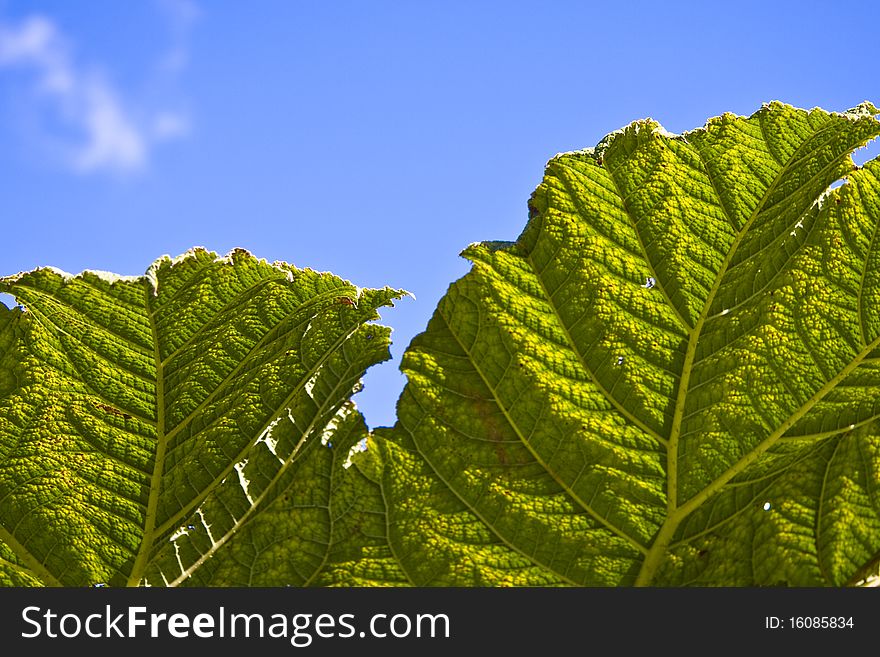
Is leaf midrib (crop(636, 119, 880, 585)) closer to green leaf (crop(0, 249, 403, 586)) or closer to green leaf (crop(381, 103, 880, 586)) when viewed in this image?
green leaf (crop(381, 103, 880, 586))

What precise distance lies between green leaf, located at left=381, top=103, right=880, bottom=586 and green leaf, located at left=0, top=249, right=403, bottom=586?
35cm

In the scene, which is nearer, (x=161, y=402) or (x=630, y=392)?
(x=630, y=392)

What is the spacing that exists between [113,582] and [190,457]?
0.43 meters

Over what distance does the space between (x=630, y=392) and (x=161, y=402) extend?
144 cm

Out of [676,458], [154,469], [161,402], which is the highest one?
[161,402]

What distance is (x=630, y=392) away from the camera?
8.45ft

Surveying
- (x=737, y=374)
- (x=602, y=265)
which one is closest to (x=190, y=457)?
(x=602, y=265)

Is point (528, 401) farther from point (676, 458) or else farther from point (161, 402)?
point (161, 402)

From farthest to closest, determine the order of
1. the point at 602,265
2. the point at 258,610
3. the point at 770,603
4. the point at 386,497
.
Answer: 1. the point at 602,265
2. the point at 386,497
3. the point at 258,610
4. the point at 770,603

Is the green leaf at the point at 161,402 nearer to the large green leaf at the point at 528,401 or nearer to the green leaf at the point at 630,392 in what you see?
the large green leaf at the point at 528,401

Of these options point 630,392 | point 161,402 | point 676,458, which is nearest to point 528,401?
point 630,392

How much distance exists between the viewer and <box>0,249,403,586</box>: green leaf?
2750 mm

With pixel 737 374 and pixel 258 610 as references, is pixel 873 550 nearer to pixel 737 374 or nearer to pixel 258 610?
pixel 737 374

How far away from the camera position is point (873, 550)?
7.47 feet
